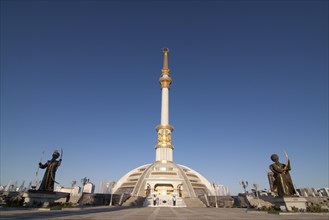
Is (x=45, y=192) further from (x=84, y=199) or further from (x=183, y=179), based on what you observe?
(x=183, y=179)

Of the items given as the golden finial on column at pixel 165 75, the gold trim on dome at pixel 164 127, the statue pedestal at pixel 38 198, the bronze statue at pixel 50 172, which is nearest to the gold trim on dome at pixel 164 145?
the gold trim on dome at pixel 164 127

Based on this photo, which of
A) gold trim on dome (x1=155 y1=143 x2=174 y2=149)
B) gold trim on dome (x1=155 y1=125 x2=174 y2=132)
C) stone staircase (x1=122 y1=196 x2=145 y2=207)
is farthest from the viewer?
gold trim on dome (x1=155 y1=125 x2=174 y2=132)

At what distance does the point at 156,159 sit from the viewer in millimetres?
57094

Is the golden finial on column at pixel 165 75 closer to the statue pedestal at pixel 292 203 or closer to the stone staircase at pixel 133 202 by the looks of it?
the stone staircase at pixel 133 202

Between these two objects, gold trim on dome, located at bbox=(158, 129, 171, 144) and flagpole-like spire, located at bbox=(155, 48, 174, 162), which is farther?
gold trim on dome, located at bbox=(158, 129, 171, 144)

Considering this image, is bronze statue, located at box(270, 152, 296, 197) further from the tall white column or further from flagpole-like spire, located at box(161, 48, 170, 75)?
flagpole-like spire, located at box(161, 48, 170, 75)

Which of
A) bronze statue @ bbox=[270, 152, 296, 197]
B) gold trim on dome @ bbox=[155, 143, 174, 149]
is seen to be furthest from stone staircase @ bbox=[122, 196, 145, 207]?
bronze statue @ bbox=[270, 152, 296, 197]

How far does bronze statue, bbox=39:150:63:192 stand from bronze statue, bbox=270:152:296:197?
19153 mm

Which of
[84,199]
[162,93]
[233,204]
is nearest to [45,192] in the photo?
[84,199]

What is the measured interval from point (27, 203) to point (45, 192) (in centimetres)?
134

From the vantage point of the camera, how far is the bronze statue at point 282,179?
15928mm

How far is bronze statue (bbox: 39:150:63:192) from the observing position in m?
16.7

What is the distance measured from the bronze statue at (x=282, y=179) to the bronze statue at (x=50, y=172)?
1915cm

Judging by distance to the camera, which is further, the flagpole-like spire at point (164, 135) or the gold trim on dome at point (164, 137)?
the gold trim on dome at point (164, 137)
